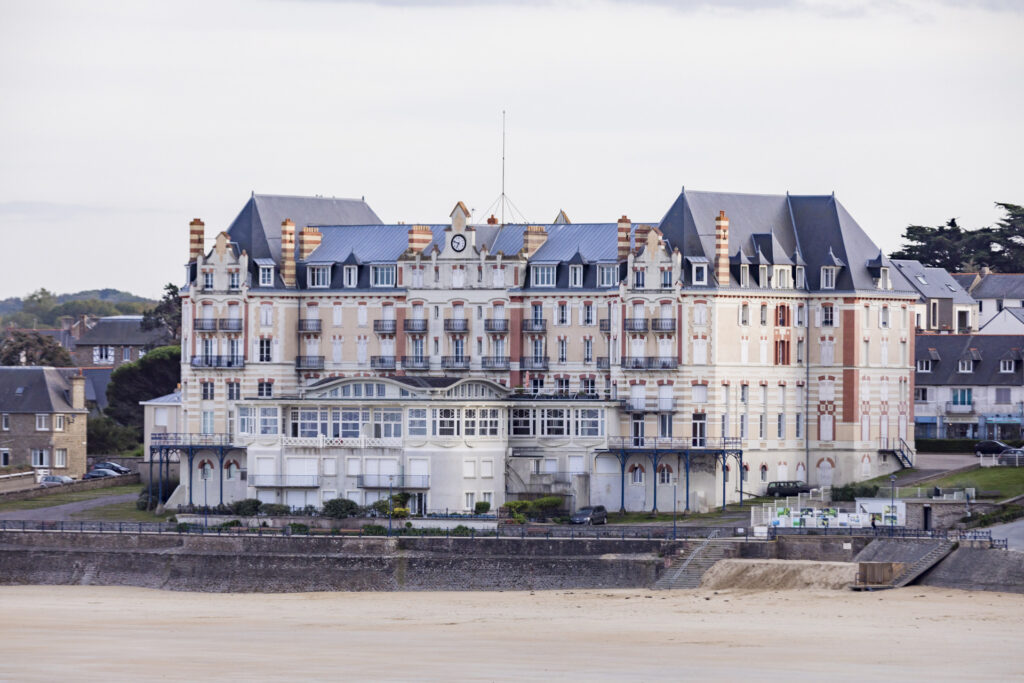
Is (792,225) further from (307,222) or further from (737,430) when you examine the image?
(307,222)

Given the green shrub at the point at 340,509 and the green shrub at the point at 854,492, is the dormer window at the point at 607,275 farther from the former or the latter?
the green shrub at the point at 340,509

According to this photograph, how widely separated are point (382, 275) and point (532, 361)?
9.27 m

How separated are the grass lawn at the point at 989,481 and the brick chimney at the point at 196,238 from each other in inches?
1521

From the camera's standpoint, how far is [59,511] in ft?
370

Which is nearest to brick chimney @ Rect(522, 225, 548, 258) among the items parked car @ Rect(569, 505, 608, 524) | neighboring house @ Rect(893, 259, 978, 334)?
parked car @ Rect(569, 505, 608, 524)

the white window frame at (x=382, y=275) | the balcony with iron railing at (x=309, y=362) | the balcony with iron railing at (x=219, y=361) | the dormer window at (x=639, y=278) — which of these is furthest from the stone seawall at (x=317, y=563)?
the white window frame at (x=382, y=275)

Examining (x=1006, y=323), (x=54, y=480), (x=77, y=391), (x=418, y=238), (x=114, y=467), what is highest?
(x=418, y=238)

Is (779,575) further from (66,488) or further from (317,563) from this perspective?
(66,488)

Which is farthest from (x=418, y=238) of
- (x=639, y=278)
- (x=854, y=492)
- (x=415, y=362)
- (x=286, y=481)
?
(x=854, y=492)

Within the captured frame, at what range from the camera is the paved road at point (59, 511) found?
362 ft

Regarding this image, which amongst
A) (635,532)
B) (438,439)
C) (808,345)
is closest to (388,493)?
(438,439)

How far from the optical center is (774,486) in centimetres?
10988

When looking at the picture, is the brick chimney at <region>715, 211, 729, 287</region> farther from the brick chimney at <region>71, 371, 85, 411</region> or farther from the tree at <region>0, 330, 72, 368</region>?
the tree at <region>0, 330, 72, 368</region>

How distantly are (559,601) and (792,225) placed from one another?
32.5 metres
